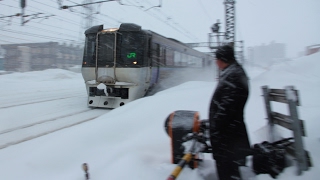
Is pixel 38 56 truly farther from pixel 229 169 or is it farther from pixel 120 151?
pixel 229 169

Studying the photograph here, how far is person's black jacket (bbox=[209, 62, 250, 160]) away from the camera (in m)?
2.53

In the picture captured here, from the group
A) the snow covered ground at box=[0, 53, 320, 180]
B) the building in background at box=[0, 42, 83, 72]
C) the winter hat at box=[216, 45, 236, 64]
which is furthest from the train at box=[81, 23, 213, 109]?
the building in background at box=[0, 42, 83, 72]

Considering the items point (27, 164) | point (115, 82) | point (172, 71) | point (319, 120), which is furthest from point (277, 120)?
point (172, 71)

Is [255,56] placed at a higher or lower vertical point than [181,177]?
higher

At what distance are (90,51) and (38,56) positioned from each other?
154 feet

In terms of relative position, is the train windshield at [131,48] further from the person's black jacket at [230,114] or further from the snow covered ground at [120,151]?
the person's black jacket at [230,114]

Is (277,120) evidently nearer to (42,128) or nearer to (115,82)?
(42,128)

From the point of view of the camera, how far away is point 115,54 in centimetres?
908

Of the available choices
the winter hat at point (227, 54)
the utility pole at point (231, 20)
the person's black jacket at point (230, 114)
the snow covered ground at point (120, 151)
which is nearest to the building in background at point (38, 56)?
the utility pole at point (231, 20)

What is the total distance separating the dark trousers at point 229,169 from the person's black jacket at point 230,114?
5 centimetres

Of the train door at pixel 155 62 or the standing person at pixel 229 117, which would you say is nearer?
the standing person at pixel 229 117

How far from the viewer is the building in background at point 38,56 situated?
152ft

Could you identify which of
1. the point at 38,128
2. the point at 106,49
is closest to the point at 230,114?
the point at 38,128

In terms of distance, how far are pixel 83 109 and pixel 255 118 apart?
628 centimetres
